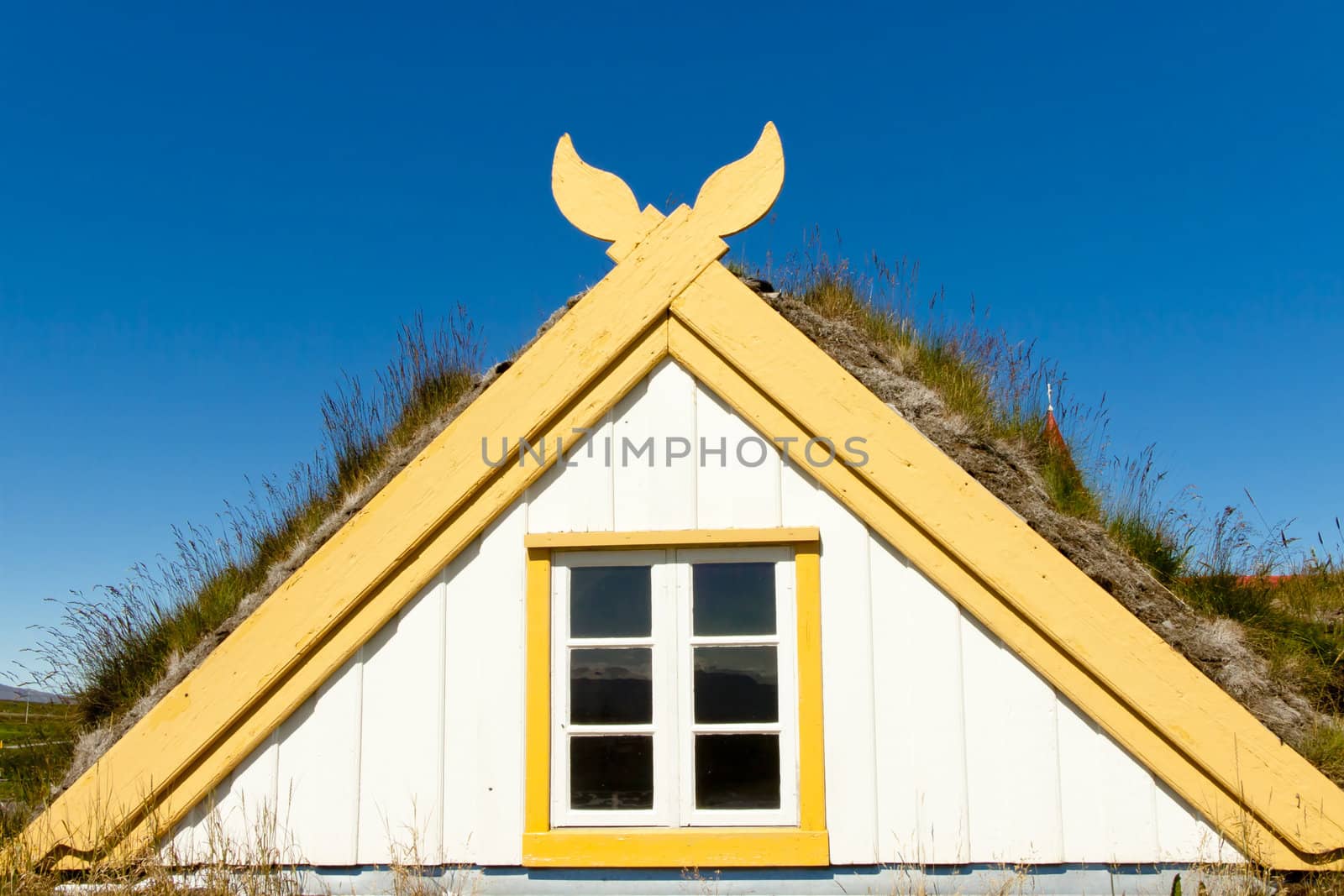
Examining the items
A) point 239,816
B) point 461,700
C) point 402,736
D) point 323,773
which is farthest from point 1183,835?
point 239,816

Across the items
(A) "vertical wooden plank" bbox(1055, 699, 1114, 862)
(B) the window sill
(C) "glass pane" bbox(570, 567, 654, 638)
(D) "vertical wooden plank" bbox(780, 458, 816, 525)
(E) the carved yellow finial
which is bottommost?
(B) the window sill

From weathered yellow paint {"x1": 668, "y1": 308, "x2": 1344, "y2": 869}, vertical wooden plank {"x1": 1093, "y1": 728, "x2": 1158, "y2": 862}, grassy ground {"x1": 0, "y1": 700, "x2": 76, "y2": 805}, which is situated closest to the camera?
weathered yellow paint {"x1": 668, "y1": 308, "x2": 1344, "y2": 869}

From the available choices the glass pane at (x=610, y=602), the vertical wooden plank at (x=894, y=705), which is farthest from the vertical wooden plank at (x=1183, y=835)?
the glass pane at (x=610, y=602)

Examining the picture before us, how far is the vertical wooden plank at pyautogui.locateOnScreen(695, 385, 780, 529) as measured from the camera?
426cm

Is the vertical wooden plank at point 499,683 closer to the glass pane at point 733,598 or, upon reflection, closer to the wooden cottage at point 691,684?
the wooden cottage at point 691,684

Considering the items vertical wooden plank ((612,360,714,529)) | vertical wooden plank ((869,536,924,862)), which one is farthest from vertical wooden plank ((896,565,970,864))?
vertical wooden plank ((612,360,714,529))

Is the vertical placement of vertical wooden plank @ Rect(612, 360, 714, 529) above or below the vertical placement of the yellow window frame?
above

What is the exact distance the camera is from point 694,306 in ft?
14.6

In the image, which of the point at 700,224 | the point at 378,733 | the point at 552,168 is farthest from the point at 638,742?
the point at 552,168

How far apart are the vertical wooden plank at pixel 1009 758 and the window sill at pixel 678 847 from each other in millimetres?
682

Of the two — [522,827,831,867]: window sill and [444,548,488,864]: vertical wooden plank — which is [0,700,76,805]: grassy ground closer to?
[444,548,488,864]: vertical wooden plank

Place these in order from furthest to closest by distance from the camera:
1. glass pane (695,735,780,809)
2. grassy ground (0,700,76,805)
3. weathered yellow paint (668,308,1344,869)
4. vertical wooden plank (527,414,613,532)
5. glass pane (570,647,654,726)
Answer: grassy ground (0,700,76,805)
vertical wooden plank (527,414,613,532)
glass pane (570,647,654,726)
glass pane (695,735,780,809)
weathered yellow paint (668,308,1344,869)

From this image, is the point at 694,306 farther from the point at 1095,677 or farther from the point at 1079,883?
the point at 1079,883

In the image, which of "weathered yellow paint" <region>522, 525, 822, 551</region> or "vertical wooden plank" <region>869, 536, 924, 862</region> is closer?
"vertical wooden plank" <region>869, 536, 924, 862</region>
